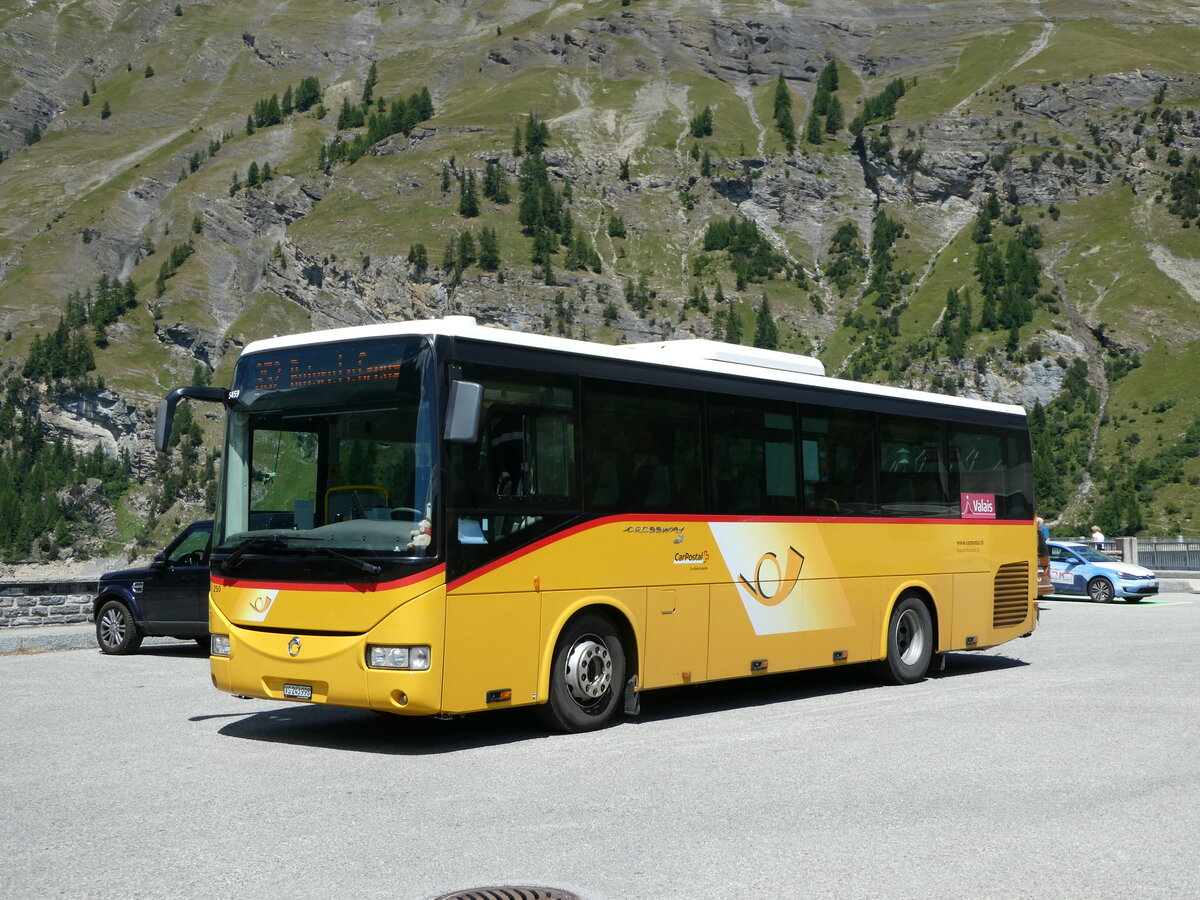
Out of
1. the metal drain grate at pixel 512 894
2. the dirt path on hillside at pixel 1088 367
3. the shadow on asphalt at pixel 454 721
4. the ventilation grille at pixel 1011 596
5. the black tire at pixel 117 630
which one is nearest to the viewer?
the metal drain grate at pixel 512 894

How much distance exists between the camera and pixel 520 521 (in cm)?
1012

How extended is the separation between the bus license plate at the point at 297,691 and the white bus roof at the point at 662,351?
8.79 ft

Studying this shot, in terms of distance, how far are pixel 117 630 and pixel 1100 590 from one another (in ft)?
78.5

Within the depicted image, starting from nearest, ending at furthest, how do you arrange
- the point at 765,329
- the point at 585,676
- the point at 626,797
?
the point at 626,797, the point at 585,676, the point at 765,329

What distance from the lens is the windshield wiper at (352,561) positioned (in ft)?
30.9

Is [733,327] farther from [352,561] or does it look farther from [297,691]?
[352,561]

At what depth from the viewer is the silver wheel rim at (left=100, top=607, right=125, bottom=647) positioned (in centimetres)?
1831

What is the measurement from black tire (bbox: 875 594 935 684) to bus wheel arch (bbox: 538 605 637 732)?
448cm

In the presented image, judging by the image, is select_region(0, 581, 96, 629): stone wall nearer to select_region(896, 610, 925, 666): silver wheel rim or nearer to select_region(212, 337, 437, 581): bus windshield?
select_region(212, 337, 437, 581): bus windshield

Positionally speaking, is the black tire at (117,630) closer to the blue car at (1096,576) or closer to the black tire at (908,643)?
the black tire at (908,643)

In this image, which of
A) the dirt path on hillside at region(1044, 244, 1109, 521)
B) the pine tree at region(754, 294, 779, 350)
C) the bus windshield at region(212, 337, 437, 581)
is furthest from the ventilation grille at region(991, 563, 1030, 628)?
the pine tree at region(754, 294, 779, 350)

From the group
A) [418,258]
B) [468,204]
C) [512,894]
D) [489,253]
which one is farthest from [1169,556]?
[468,204]

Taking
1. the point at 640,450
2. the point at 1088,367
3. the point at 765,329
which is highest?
the point at 765,329

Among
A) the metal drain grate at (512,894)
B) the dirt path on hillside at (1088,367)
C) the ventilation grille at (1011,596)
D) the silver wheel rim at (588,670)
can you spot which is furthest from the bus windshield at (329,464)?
the dirt path on hillside at (1088,367)
